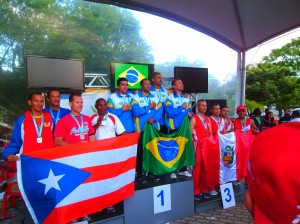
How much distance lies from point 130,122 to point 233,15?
4.82 meters

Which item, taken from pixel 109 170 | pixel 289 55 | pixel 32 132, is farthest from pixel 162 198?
pixel 289 55

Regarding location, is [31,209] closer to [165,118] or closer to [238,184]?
[165,118]

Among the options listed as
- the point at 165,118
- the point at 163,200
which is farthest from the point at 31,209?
the point at 165,118

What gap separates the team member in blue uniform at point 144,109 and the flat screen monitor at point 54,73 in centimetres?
170

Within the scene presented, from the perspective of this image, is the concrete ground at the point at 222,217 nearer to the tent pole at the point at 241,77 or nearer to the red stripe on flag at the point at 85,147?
the red stripe on flag at the point at 85,147

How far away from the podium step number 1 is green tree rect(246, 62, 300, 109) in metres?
16.7

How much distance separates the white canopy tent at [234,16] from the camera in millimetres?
7094

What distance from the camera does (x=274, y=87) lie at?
1969 centimetres

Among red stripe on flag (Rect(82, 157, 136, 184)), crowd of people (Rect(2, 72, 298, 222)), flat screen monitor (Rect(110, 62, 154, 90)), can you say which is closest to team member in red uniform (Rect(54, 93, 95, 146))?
crowd of people (Rect(2, 72, 298, 222))

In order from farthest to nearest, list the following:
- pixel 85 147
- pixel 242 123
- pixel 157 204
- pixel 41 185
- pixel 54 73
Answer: pixel 54 73
pixel 242 123
pixel 157 204
pixel 85 147
pixel 41 185

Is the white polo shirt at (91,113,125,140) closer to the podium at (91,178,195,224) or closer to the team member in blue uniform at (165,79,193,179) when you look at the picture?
the podium at (91,178,195,224)

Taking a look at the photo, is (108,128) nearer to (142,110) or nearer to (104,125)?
(104,125)

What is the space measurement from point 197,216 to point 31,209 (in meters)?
2.51

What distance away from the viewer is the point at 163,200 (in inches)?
157
